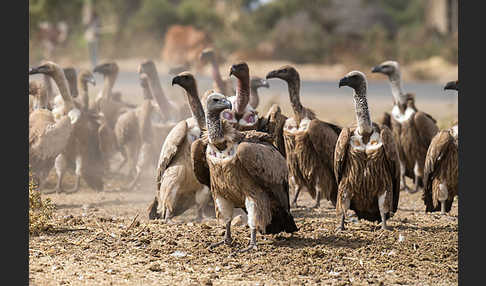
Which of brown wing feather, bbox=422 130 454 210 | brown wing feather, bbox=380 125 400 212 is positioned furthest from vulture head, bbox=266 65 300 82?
brown wing feather, bbox=422 130 454 210

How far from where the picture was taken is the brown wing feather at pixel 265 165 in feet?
22.6

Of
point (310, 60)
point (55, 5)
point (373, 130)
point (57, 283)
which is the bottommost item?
point (57, 283)

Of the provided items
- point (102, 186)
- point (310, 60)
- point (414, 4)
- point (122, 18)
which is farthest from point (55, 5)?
point (102, 186)

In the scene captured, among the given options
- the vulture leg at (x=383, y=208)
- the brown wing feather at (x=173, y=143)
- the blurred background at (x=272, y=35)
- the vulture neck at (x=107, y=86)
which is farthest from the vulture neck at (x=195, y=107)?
the blurred background at (x=272, y=35)

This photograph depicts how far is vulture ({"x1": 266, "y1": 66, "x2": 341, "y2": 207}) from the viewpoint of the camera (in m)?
9.09

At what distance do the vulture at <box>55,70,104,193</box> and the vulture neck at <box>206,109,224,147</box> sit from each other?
4820mm

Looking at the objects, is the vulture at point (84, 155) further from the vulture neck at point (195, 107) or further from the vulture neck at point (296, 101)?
the vulture neck at point (296, 101)

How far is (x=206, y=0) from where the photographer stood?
44469 mm

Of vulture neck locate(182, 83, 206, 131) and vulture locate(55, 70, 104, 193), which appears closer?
vulture neck locate(182, 83, 206, 131)

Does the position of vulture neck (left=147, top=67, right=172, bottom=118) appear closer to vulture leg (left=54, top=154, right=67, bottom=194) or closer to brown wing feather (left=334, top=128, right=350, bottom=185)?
vulture leg (left=54, top=154, right=67, bottom=194)

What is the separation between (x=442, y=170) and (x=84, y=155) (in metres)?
5.17

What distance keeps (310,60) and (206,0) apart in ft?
34.4

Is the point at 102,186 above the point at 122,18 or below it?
below

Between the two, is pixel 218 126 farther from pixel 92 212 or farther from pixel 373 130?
pixel 92 212
